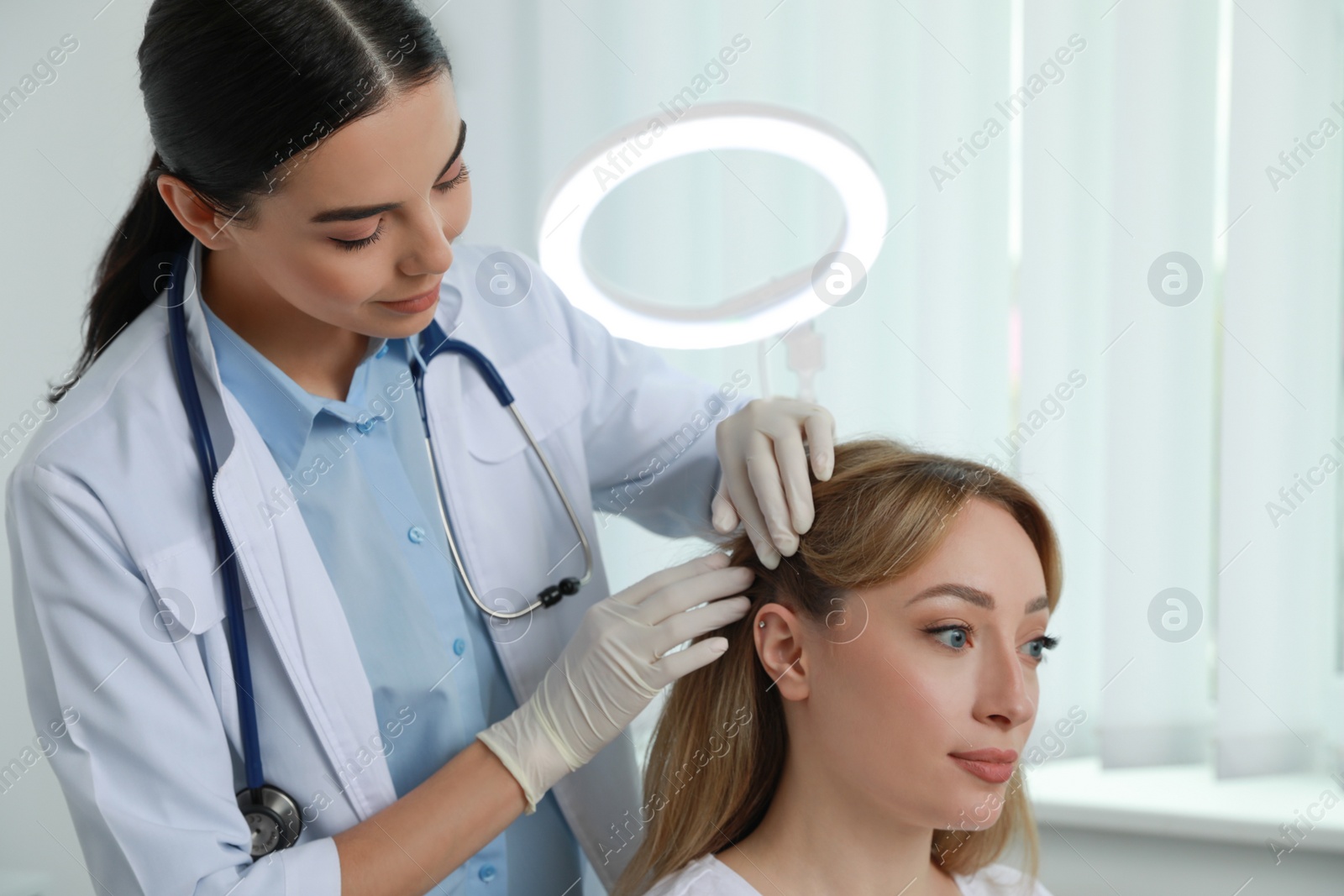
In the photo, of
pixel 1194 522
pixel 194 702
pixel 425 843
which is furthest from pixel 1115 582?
pixel 194 702

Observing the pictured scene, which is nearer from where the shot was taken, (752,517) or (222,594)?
(222,594)

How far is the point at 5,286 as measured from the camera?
1.78 meters

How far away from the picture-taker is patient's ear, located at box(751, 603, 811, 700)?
1254mm

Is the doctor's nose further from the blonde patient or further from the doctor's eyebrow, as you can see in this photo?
the blonde patient

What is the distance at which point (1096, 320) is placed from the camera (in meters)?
1.81

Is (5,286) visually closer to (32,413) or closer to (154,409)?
(32,413)

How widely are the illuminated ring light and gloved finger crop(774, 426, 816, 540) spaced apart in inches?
7.3

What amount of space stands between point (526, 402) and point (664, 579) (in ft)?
1.10

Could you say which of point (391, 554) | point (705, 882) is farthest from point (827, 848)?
point (391, 554)

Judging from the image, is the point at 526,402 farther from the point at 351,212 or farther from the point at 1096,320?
the point at 1096,320

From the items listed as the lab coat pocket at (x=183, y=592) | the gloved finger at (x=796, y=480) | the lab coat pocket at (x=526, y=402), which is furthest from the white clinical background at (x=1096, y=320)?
the lab coat pocket at (x=183, y=592)

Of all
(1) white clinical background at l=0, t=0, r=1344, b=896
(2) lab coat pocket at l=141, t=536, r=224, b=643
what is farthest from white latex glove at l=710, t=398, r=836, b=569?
(2) lab coat pocket at l=141, t=536, r=224, b=643

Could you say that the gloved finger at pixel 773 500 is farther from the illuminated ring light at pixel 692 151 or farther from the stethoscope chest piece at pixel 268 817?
the stethoscope chest piece at pixel 268 817

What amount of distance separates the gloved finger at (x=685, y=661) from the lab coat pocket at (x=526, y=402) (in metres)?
0.36
